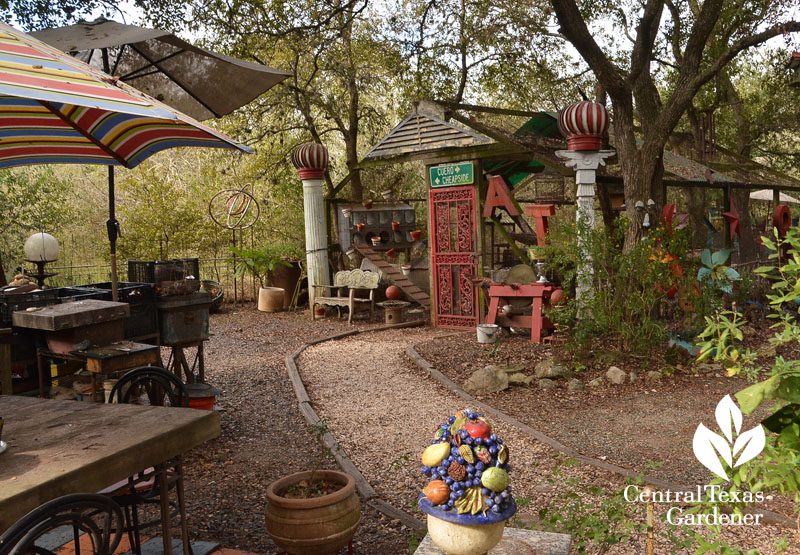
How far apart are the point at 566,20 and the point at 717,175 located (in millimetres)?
6215

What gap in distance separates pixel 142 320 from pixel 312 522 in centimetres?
366

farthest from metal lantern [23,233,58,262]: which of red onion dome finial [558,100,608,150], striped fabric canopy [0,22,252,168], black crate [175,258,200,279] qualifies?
red onion dome finial [558,100,608,150]

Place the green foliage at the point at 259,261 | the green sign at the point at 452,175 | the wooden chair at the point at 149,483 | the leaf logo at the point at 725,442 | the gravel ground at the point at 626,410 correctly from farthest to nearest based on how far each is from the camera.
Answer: the green foliage at the point at 259,261 → the green sign at the point at 452,175 → the gravel ground at the point at 626,410 → the wooden chair at the point at 149,483 → the leaf logo at the point at 725,442

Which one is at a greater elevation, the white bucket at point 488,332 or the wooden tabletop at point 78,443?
the wooden tabletop at point 78,443

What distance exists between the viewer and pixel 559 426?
6027mm

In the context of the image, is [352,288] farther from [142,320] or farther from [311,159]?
[142,320]

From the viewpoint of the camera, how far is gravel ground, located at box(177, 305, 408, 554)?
13.3 feet

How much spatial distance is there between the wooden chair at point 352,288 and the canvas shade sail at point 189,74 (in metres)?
6.44

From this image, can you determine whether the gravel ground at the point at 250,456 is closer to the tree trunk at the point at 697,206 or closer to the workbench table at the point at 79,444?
the workbench table at the point at 79,444

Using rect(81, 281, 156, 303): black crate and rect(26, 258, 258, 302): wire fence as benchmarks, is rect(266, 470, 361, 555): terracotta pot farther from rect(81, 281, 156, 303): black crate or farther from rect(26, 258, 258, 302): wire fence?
rect(26, 258, 258, 302): wire fence

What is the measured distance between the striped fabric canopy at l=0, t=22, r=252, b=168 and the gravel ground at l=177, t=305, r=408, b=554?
238 cm

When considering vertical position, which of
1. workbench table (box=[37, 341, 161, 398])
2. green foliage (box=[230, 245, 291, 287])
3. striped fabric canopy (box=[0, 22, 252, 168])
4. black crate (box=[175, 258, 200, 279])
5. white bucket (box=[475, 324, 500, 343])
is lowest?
white bucket (box=[475, 324, 500, 343])

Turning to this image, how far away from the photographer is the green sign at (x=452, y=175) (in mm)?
11258

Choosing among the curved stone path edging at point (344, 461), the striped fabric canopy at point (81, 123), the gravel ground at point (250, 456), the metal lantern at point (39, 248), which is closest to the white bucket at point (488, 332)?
the curved stone path edging at point (344, 461)
